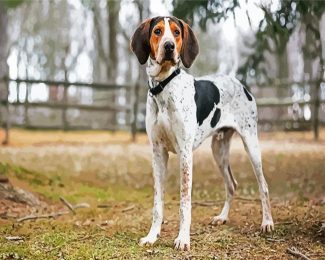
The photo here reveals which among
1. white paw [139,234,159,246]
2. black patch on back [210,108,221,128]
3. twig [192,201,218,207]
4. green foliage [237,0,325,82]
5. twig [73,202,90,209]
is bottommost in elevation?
twig [73,202,90,209]

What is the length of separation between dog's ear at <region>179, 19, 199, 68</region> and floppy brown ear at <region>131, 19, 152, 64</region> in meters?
0.29

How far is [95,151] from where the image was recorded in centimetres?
1226

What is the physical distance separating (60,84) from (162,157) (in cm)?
1227

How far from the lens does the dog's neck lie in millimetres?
4117

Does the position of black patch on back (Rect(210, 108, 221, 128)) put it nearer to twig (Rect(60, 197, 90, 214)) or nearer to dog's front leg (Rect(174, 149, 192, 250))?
dog's front leg (Rect(174, 149, 192, 250))

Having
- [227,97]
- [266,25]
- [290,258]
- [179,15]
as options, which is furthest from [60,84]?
[290,258]

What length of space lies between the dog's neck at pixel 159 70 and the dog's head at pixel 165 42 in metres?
0.06

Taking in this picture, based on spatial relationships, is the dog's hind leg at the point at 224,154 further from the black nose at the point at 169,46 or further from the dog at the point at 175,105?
the black nose at the point at 169,46

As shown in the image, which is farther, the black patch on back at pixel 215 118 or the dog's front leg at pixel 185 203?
the black patch on back at pixel 215 118

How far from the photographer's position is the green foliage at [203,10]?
250 inches

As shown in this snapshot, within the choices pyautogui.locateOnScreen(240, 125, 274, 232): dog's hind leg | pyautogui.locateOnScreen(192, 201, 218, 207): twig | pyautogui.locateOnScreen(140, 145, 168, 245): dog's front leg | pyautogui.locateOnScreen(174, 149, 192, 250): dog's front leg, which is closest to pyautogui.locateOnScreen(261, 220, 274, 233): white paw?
pyautogui.locateOnScreen(240, 125, 274, 232): dog's hind leg

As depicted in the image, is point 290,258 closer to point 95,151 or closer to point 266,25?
point 266,25

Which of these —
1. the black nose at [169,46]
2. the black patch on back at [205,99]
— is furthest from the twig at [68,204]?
the black nose at [169,46]

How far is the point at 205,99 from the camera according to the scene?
4633mm
